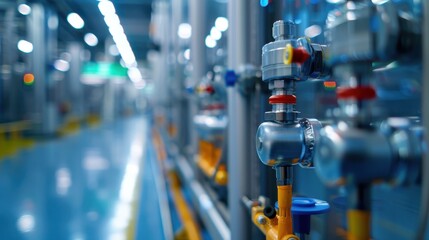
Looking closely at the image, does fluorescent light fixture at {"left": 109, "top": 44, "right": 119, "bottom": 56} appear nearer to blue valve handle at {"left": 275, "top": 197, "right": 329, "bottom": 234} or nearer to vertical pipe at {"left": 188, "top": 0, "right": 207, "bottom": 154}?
vertical pipe at {"left": 188, "top": 0, "right": 207, "bottom": 154}

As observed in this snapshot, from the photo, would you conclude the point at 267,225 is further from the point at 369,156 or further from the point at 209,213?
the point at 209,213

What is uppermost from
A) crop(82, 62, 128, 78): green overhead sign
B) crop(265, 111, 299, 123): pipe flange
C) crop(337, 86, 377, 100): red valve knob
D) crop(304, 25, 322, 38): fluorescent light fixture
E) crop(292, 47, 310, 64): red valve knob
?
crop(82, 62, 128, 78): green overhead sign

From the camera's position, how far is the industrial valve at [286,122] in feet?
2.22

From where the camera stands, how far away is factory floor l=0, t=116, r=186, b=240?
189cm

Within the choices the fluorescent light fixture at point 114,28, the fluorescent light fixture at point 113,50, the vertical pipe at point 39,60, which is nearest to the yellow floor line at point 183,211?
the fluorescent light fixture at point 114,28

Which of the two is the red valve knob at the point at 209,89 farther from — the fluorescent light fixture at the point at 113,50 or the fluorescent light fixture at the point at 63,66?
the fluorescent light fixture at the point at 113,50

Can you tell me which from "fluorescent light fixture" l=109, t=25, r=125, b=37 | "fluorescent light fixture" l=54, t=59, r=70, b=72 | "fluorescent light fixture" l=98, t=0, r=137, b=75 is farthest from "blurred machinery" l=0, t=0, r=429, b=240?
"fluorescent light fixture" l=54, t=59, r=70, b=72

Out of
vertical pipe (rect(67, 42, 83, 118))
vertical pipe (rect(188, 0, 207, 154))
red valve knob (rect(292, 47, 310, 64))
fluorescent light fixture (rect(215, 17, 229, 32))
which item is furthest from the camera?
vertical pipe (rect(67, 42, 83, 118))

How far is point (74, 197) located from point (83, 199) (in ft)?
0.33

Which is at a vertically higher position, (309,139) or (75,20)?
(75,20)

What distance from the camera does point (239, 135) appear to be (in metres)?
1.11

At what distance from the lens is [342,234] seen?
1580 mm

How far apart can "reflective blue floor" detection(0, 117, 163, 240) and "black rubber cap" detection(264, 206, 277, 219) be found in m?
1.08

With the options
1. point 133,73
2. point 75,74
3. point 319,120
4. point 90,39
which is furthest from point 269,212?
point 133,73
